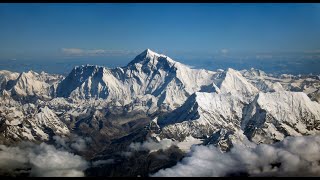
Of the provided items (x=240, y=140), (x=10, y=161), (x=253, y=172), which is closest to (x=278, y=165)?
(x=253, y=172)

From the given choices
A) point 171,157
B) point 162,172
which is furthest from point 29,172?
point 171,157

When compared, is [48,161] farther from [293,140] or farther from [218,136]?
[293,140]

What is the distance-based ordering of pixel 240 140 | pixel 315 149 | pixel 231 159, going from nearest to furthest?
pixel 315 149 → pixel 231 159 → pixel 240 140

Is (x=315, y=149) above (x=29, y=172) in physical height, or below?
above

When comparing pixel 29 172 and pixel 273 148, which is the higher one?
pixel 273 148

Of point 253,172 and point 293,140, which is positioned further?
point 293,140

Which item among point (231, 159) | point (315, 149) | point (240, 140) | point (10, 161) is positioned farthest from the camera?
point (240, 140)

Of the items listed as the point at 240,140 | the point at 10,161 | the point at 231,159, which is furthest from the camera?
the point at 240,140

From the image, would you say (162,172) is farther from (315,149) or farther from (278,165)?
(315,149)

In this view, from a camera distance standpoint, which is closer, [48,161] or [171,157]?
[48,161]
